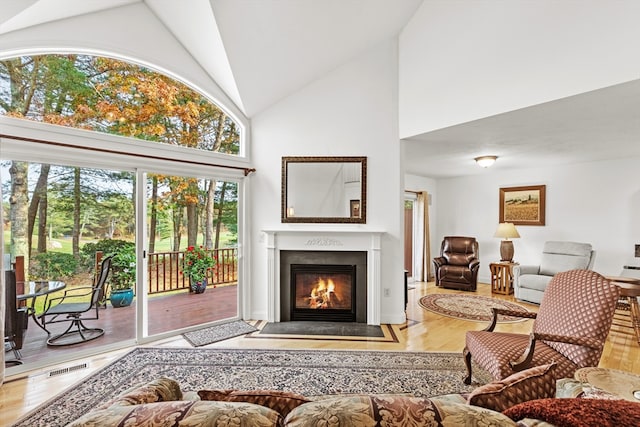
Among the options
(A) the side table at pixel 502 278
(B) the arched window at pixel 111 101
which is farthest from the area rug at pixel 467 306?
(B) the arched window at pixel 111 101

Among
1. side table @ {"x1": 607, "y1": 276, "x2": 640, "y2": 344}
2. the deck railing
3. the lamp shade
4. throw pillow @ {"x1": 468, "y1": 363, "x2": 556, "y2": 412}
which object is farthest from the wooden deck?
the lamp shade

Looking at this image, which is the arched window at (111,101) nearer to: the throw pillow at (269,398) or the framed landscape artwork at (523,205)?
the throw pillow at (269,398)

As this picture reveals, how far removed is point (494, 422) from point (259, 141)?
3840 millimetres

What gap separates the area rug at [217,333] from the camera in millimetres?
3293

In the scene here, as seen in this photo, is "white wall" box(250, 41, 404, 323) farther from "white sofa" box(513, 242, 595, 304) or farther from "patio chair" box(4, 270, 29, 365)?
"white sofa" box(513, 242, 595, 304)

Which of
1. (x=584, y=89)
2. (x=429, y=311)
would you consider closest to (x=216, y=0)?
(x=584, y=89)

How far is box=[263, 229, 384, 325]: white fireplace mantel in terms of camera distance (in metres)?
3.83

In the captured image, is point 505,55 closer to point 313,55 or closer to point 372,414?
point 313,55

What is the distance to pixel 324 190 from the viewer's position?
3.92 meters

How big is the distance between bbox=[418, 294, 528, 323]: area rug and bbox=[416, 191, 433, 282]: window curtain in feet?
4.49

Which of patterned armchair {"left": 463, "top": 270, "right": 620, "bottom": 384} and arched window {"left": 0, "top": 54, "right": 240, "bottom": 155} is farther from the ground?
arched window {"left": 0, "top": 54, "right": 240, "bottom": 155}

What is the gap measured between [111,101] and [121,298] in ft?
7.02

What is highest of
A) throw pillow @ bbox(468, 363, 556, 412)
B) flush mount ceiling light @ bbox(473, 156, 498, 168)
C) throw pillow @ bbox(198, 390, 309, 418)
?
flush mount ceiling light @ bbox(473, 156, 498, 168)

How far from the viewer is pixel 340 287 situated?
400 centimetres
